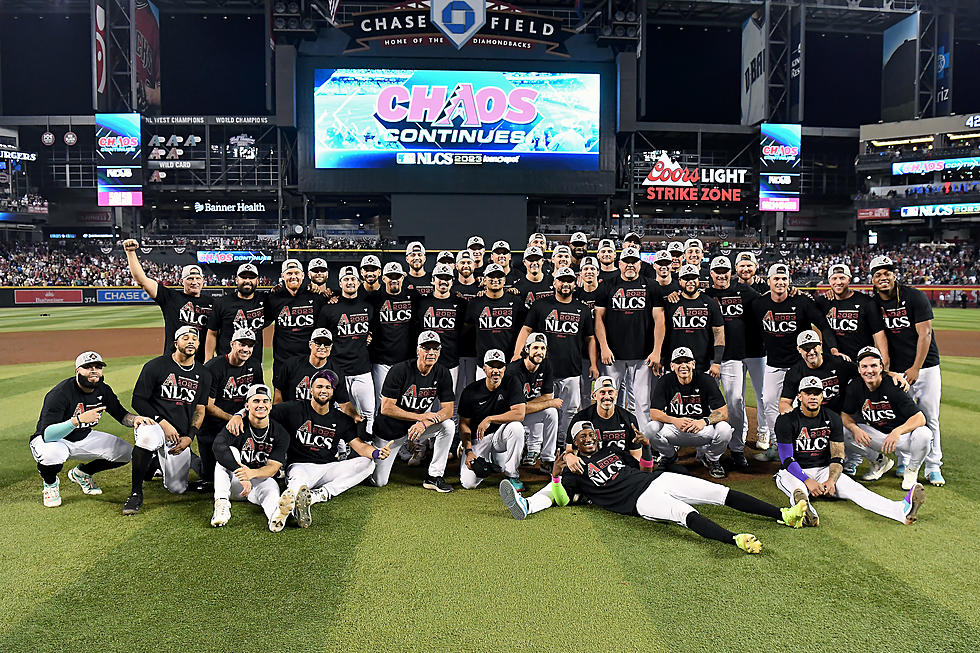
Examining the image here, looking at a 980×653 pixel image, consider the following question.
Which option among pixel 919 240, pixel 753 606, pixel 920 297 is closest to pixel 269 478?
pixel 753 606

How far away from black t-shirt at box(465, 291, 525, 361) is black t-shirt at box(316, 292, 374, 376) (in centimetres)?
134

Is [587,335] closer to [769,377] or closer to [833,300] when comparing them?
[769,377]

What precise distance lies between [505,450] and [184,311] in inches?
172

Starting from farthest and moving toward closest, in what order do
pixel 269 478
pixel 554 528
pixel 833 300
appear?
pixel 833 300, pixel 269 478, pixel 554 528

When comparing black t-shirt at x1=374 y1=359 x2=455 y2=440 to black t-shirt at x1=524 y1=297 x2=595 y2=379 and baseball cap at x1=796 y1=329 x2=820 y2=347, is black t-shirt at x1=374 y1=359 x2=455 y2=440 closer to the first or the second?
black t-shirt at x1=524 y1=297 x2=595 y2=379

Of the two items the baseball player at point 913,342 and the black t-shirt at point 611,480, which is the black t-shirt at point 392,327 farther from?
the baseball player at point 913,342

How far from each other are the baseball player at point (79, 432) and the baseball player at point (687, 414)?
17.3 ft

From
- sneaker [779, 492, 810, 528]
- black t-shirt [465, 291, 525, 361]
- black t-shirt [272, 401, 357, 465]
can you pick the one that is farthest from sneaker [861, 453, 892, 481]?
black t-shirt [272, 401, 357, 465]

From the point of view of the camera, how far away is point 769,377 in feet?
25.6

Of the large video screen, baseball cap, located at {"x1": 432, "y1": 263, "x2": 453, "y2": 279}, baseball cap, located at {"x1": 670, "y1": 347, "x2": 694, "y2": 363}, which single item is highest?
the large video screen

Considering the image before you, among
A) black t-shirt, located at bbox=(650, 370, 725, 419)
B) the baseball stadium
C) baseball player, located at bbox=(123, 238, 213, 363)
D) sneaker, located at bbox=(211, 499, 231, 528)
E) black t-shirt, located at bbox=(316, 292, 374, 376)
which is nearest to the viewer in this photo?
the baseball stadium

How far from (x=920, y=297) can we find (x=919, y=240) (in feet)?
165

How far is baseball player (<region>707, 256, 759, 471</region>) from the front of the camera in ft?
25.2

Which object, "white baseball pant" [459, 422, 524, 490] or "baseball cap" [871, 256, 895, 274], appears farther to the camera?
"baseball cap" [871, 256, 895, 274]
